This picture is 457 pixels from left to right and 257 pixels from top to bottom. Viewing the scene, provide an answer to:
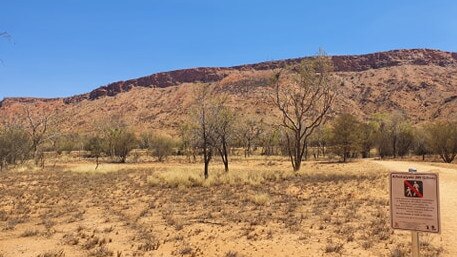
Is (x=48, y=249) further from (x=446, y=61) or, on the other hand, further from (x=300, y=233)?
(x=446, y=61)

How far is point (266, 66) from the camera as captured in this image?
18350 cm

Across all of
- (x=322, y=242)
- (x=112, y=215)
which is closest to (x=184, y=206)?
(x=112, y=215)

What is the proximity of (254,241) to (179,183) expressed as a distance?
14505 mm

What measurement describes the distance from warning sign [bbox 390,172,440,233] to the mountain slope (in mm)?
85008

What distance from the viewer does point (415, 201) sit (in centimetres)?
614

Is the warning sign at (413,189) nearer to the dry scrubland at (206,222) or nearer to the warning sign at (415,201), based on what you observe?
the warning sign at (415,201)

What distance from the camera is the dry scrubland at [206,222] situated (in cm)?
1018

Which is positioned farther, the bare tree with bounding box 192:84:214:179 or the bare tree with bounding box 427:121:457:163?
the bare tree with bounding box 427:121:457:163

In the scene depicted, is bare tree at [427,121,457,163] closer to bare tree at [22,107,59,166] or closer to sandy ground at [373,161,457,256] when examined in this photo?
sandy ground at [373,161,457,256]

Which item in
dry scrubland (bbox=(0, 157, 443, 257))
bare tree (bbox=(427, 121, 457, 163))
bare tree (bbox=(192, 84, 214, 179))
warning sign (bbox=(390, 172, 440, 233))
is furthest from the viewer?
bare tree (bbox=(427, 121, 457, 163))

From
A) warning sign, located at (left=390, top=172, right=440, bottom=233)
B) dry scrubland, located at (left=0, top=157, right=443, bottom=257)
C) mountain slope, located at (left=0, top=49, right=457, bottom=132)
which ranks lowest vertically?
dry scrubland, located at (left=0, top=157, right=443, bottom=257)

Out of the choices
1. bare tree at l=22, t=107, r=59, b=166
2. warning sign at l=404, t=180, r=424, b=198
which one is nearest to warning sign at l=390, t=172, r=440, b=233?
warning sign at l=404, t=180, r=424, b=198

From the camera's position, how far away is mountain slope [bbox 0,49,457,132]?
116688 millimetres

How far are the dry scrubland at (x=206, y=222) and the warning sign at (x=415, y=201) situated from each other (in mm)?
3422
